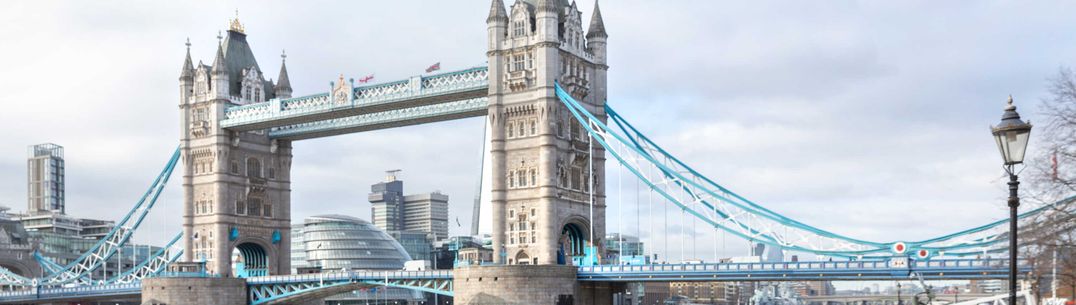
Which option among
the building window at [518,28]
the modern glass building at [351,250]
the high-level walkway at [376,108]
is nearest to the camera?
the building window at [518,28]

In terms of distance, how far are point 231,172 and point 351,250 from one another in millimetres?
82130

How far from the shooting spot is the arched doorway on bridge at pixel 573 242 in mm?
85256

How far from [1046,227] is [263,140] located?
9343cm

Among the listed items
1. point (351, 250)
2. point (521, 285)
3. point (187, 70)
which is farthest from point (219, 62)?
point (351, 250)

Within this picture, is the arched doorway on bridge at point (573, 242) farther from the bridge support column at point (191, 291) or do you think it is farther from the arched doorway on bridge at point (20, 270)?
the arched doorway on bridge at point (20, 270)

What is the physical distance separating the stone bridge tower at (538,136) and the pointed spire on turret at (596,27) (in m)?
1.56

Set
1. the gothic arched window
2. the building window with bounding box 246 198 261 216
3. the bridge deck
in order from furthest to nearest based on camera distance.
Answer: the building window with bounding box 246 198 261 216 → the gothic arched window → the bridge deck

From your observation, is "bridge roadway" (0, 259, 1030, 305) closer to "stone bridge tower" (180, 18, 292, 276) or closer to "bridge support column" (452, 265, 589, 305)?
"bridge support column" (452, 265, 589, 305)

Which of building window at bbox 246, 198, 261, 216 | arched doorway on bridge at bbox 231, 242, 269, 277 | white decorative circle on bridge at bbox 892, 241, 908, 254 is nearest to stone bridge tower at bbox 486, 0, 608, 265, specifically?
white decorative circle on bridge at bbox 892, 241, 908, 254

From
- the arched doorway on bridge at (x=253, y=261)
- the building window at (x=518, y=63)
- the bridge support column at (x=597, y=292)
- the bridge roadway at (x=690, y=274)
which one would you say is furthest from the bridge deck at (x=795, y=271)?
the arched doorway on bridge at (x=253, y=261)

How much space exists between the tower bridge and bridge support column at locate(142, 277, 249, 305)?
120mm

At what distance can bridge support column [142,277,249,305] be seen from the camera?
9925cm

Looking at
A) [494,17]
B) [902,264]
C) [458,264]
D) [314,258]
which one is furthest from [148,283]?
[314,258]

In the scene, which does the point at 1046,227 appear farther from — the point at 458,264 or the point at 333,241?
the point at 333,241
